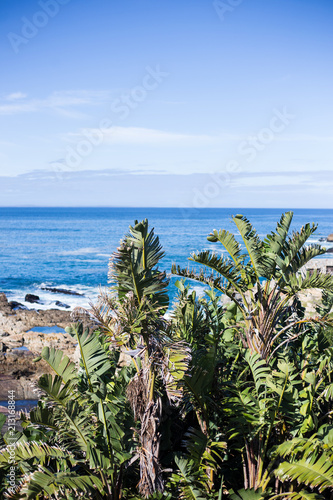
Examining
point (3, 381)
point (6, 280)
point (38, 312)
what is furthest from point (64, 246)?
point (3, 381)

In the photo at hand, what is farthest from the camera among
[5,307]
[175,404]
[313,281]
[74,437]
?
[5,307]

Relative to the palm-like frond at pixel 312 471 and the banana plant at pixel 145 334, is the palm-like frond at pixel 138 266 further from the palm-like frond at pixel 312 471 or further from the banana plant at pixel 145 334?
the palm-like frond at pixel 312 471

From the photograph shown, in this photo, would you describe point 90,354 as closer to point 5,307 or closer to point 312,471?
point 312,471

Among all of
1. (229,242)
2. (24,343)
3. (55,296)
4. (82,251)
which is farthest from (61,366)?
(82,251)

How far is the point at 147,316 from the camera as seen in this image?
4.65 metres

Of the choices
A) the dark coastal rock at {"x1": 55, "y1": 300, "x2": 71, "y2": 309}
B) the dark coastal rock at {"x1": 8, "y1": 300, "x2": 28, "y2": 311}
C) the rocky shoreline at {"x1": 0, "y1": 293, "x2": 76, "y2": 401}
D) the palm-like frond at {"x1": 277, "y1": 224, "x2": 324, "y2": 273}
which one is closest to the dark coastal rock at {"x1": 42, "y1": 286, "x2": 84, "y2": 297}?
the dark coastal rock at {"x1": 55, "y1": 300, "x2": 71, "y2": 309}

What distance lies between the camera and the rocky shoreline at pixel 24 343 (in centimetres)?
1184

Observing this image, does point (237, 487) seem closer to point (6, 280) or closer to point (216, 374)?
point (216, 374)

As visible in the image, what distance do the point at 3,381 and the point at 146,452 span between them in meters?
8.60

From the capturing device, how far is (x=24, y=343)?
1662 centimetres

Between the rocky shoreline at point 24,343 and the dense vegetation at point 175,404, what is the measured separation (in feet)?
2.81

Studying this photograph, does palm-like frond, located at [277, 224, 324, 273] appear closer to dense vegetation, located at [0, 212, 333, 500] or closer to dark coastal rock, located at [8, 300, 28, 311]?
dense vegetation, located at [0, 212, 333, 500]

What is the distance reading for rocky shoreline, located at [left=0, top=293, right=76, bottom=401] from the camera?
11844mm

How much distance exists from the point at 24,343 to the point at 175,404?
12.8 meters
